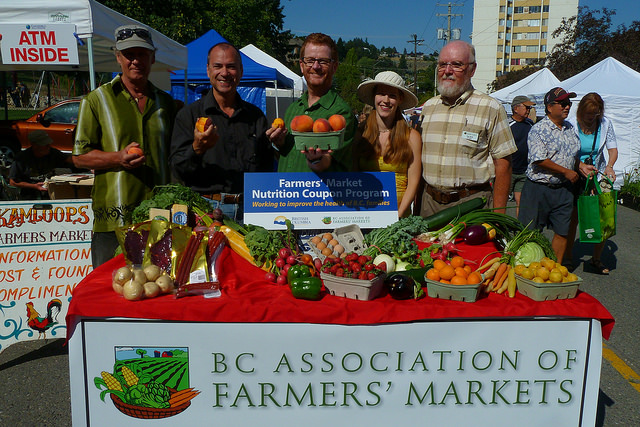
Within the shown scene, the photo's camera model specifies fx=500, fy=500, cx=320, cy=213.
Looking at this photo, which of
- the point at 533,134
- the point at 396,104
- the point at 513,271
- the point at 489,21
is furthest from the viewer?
the point at 489,21

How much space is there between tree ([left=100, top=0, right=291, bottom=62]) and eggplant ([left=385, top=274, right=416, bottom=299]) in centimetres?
2004

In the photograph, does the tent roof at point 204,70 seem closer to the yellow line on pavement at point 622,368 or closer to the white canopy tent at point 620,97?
the white canopy tent at point 620,97

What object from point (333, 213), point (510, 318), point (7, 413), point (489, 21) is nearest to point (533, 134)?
point (333, 213)

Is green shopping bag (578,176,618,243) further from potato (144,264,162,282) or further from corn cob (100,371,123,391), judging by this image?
corn cob (100,371,123,391)

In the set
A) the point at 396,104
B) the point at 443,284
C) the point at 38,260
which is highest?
the point at 396,104

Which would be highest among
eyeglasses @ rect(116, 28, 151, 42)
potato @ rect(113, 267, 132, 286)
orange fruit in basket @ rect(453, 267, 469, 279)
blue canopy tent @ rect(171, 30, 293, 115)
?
blue canopy tent @ rect(171, 30, 293, 115)

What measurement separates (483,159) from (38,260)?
362 cm

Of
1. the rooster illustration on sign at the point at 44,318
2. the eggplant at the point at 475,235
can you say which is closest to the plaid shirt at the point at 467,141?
the eggplant at the point at 475,235

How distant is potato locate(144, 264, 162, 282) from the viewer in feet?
8.37

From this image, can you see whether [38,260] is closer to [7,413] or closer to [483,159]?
[7,413]

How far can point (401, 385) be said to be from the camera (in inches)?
97.0

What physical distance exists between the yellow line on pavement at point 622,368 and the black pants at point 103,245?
397 centimetres

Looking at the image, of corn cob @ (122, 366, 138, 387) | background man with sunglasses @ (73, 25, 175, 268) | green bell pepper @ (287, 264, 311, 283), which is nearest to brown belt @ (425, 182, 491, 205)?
green bell pepper @ (287, 264, 311, 283)

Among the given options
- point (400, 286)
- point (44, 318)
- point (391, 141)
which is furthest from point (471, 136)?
point (44, 318)
